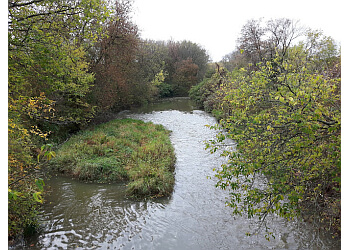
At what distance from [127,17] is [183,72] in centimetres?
2948

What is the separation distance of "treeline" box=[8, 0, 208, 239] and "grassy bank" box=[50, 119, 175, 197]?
1212 mm

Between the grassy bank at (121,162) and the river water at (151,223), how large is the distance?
48 centimetres

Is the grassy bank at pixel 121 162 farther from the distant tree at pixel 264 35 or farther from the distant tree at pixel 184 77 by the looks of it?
the distant tree at pixel 184 77

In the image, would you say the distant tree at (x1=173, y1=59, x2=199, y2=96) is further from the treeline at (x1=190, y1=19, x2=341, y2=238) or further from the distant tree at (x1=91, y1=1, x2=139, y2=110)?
the treeline at (x1=190, y1=19, x2=341, y2=238)

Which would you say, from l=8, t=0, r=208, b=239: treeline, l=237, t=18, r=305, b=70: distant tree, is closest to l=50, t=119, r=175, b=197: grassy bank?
l=8, t=0, r=208, b=239: treeline

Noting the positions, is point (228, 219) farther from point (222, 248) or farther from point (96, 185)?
point (96, 185)

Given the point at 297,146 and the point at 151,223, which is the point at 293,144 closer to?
the point at 297,146

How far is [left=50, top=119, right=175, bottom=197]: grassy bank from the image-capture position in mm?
9133

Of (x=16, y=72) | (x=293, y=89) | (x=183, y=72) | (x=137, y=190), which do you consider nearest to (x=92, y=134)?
(x=137, y=190)

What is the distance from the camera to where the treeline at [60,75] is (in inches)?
211

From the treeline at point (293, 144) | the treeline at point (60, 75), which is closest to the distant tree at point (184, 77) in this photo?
Result: the treeline at point (60, 75)

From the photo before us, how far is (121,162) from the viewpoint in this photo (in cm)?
1123

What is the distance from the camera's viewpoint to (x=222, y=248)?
6.13m

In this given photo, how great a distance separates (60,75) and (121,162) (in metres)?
5.65
